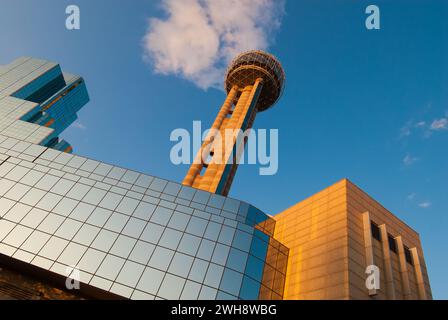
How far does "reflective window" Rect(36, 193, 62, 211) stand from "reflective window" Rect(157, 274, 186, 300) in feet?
52.3

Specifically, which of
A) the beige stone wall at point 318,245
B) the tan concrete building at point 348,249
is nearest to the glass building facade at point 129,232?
the beige stone wall at point 318,245

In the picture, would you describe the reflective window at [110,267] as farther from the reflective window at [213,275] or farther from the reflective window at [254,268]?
the reflective window at [254,268]

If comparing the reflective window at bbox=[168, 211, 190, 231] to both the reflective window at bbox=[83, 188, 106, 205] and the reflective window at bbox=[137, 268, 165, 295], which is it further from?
the reflective window at bbox=[83, 188, 106, 205]

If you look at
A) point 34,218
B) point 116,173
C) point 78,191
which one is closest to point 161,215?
point 116,173

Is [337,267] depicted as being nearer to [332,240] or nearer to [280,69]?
[332,240]

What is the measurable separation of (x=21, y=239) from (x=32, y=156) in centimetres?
1415

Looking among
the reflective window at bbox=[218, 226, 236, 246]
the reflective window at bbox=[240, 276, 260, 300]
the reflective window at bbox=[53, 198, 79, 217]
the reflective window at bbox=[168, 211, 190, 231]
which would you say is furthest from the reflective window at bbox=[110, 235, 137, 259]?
the reflective window at bbox=[240, 276, 260, 300]

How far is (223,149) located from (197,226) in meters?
28.4

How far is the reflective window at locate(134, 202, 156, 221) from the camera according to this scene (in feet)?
108

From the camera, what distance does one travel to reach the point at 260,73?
77.9m

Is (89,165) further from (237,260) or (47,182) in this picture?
(237,260)

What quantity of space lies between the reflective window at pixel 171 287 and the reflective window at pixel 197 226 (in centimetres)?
537
